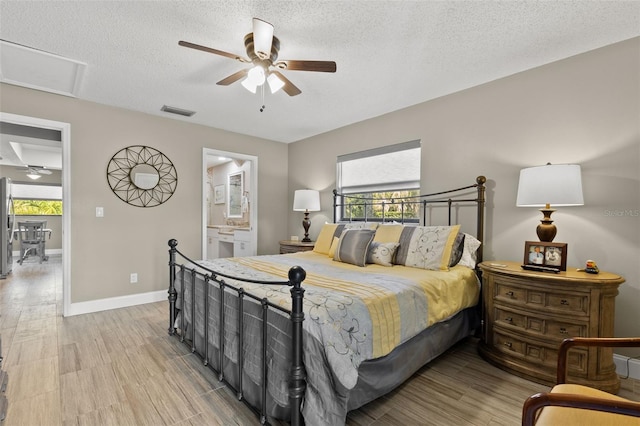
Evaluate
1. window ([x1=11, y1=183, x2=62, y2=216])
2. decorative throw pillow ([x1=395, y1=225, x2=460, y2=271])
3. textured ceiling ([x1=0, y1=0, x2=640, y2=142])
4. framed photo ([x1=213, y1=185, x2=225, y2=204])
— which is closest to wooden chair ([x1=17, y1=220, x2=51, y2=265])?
window ([x1=11, y1=183, x2=62, y2=216])

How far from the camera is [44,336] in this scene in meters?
2.85

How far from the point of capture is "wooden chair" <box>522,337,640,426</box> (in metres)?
0.83

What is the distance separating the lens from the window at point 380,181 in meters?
3.63

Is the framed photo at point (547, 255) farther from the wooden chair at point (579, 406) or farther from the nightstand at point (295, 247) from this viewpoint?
the nightstand at point (295, 247)

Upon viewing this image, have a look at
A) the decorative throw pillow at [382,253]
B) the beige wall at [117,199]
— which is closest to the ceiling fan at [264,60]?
the decorative throw pillow at [382,253]

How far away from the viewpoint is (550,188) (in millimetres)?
2166

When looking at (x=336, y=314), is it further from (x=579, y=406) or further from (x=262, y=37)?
(x=262, y=37)

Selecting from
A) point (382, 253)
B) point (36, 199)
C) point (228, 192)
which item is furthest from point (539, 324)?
point (36, 199)

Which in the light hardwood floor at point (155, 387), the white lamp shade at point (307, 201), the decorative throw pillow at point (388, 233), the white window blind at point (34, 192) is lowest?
the light hardwood floor at point (155, 387)

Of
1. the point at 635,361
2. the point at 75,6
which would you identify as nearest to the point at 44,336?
the point at 75,6

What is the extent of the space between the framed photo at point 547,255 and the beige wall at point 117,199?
4.07 metres

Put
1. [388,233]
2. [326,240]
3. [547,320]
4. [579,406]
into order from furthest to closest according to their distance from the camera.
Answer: [326,240]
[388,233]
[547,320]
[579,406]

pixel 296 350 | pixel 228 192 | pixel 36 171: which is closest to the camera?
pixel 296 350

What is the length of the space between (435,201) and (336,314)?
2263mm
